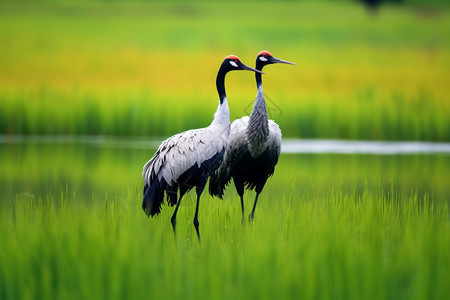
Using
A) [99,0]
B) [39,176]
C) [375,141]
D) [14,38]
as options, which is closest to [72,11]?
[99,0]

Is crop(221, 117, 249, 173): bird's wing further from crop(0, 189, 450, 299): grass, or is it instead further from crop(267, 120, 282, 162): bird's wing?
crop(0, 189, 450, 299): grass

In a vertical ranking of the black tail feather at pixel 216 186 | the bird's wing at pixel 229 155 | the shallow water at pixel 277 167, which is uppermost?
the bird's wing at pixel 229 155

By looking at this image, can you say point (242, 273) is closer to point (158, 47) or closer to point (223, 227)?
point (223, 227)

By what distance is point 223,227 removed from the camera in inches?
232

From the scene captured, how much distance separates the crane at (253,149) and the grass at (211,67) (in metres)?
6.05

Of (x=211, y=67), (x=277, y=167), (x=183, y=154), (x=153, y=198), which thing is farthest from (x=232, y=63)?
(x=211, y=67)

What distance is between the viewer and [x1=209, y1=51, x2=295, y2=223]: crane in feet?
21.8

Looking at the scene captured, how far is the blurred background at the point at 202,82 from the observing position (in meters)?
11.8

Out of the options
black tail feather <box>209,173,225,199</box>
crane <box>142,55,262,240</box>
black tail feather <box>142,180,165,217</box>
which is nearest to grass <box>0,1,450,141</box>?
black tail feather <box>209,173,225,199</box>

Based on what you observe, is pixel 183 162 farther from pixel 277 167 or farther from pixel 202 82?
pixel 202 82

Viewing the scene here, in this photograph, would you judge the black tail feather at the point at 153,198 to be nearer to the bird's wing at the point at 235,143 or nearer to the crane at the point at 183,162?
the crane at the point at 183,162

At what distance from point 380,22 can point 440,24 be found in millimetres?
3108

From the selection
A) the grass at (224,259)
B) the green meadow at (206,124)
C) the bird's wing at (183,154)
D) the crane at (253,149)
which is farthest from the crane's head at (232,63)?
the grass at (224,259)

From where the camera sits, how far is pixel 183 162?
592cm
